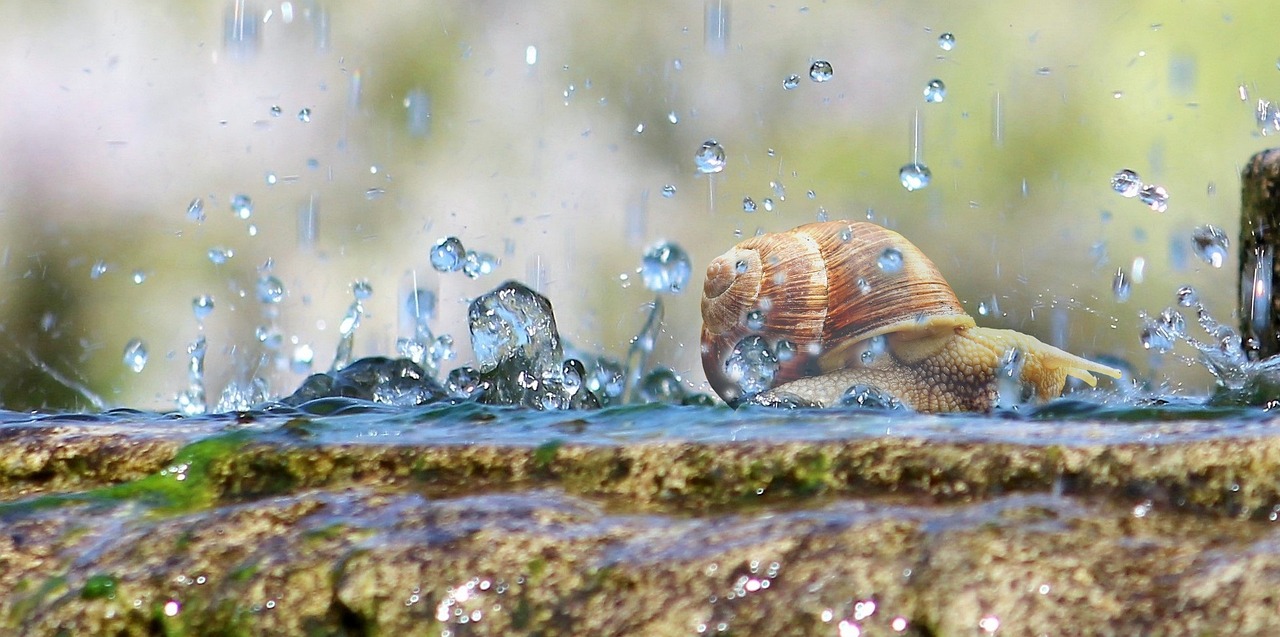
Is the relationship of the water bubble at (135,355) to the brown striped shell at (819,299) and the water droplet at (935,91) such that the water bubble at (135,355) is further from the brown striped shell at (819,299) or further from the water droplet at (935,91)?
the water droplet at (935,91)

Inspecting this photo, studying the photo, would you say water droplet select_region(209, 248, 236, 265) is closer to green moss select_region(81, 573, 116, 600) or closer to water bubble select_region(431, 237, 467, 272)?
water bubble select_region(431, 237, 467, 272)

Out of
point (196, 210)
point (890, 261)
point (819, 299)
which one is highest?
point (196, 210)

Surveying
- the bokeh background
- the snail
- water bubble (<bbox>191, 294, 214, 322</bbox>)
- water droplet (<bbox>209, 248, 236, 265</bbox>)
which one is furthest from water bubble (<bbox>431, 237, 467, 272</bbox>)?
water droplet (<bbox>209, 248, 236, 265</bbox>)

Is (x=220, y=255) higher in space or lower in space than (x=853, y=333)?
higher

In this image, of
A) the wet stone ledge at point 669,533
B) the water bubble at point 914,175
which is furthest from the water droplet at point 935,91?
the wet stone ledge at point 669,533

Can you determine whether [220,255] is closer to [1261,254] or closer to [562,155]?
[562,155]

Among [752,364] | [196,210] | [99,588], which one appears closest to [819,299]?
[752,364]

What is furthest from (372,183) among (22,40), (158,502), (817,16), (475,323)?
(158,502)
